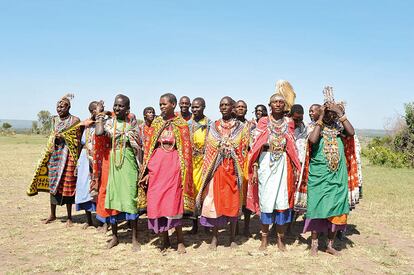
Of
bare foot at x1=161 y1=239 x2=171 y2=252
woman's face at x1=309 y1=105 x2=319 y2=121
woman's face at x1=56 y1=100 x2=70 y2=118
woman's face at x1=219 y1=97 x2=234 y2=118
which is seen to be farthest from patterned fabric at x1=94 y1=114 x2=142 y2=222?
woman's face at x1=309 y1=105 x2=319 y2=121

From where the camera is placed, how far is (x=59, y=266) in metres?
5.27

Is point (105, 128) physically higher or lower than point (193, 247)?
higher

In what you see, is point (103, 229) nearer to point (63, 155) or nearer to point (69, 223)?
point (69, 223)

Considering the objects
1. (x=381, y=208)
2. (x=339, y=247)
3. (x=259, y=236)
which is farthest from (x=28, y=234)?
(x=381, y=208)

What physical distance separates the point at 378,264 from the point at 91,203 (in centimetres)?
524

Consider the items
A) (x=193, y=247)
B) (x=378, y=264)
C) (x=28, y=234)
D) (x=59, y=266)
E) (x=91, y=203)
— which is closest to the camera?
(x=59, y=266)

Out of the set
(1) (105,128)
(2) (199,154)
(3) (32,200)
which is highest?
(1) (105,128)

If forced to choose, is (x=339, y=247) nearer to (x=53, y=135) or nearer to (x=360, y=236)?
(x=360, y=236)

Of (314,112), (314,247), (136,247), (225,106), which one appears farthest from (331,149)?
(136,247)

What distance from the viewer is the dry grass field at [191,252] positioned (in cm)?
534

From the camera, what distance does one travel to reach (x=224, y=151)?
6.21 meters

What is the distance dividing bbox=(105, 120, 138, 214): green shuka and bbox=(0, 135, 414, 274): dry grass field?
0.75m

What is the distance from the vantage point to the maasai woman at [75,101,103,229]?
732 centimetres

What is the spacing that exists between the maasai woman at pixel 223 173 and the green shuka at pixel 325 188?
1169 millimetres
